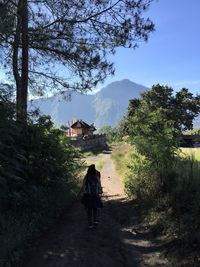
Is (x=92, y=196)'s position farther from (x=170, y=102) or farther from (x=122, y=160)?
(x=170, y=102)

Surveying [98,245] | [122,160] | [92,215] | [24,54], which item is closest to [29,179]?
[92,215]

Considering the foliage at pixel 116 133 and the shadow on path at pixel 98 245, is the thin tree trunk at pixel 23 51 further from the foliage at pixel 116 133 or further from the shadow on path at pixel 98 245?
the foliage at pixel 116 133

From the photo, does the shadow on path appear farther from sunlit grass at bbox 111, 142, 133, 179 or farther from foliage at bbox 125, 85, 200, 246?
sunlit grass at bbox 111, 142, 133, 179

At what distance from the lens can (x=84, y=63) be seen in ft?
56.9

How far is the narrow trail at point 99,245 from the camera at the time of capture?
866 cm

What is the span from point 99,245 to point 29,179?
10.8 ft

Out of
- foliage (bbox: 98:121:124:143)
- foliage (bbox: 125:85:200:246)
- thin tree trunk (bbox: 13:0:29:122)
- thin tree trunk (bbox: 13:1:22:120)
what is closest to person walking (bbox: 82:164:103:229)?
foliage (bbox: 125:85:200:246)

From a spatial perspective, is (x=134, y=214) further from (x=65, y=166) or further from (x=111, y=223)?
(x=65, y=166)

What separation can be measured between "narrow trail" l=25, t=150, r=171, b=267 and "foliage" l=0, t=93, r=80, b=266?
0.42 meters

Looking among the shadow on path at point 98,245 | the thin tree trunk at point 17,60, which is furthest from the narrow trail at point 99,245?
the thin tree trunk at point 17,60

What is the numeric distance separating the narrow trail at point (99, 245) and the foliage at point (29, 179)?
417 mm

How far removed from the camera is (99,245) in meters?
9.87

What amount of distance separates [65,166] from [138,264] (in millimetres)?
6628

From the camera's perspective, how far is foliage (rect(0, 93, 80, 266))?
901cm
